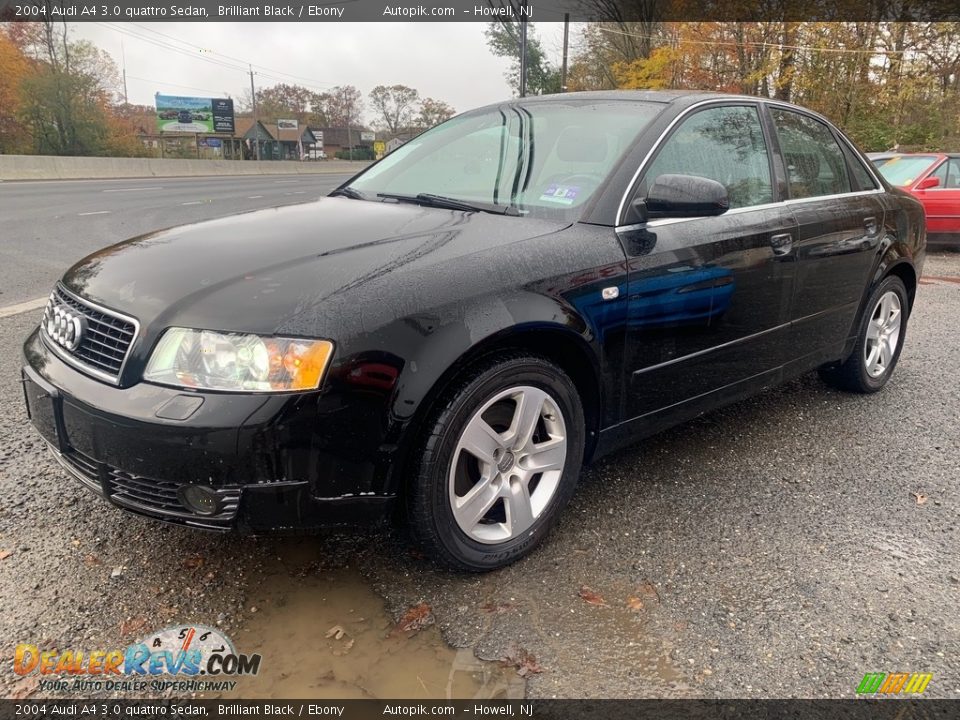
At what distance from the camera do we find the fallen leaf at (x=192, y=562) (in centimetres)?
238

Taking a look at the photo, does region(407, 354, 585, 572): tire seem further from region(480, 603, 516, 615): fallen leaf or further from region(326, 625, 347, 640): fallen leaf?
region(326, 625, 347, 640): fallen leaf

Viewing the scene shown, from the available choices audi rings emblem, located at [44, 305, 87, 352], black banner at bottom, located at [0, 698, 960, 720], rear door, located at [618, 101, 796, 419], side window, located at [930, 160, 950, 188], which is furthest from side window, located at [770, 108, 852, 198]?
side window, located at [930, 160, 950, 188]

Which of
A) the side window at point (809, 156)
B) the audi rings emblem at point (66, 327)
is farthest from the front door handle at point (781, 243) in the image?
the audi rings emblem at point (66, 327)

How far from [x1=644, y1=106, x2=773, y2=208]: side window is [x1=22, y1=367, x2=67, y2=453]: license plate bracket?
88.5 inches

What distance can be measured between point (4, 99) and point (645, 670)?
49521mm

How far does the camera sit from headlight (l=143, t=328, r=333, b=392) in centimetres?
192

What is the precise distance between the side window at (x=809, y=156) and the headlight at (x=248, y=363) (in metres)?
2.61

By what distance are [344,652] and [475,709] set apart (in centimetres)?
42

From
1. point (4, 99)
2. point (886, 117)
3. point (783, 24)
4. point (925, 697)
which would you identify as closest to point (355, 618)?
point (925, 697)

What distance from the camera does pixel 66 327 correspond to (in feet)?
7.56

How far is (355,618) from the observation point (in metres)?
2.18

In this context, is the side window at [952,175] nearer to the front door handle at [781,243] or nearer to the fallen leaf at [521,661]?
the front door handle at [781,243]

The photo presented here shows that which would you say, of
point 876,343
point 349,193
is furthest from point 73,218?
point 876,343

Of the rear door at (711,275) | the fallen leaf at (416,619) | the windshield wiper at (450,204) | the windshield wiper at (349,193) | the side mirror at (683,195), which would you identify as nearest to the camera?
the fallen leaf at (416,619)
